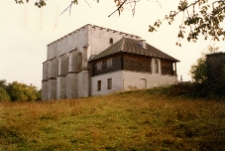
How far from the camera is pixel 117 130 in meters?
9.01

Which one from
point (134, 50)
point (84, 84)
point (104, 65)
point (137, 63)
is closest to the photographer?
point (137, 63)

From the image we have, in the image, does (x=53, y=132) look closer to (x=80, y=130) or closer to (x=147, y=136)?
(x=80, y=130)

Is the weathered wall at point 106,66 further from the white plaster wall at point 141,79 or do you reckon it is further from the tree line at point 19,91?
the tree line at point 19,91

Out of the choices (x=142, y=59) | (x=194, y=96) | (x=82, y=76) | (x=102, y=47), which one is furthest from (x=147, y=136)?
(x=102, y=47)

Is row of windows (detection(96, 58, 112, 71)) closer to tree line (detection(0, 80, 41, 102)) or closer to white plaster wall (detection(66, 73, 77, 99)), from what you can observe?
white plaster wall (detection(66, 73, 77, 99))

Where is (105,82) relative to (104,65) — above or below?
below

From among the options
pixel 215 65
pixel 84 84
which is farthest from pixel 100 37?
pixel 215 65

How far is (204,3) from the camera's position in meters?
8.68

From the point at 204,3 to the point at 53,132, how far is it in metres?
7.69

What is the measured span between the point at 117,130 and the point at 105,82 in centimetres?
2226

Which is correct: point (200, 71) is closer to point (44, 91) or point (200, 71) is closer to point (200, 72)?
point (200, 72)

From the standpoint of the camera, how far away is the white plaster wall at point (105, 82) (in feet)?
95.2

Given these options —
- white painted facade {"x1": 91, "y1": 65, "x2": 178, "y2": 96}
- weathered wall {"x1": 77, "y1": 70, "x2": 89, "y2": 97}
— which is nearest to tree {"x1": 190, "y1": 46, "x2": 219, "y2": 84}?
white painted facade {"x1": 91, "y1": 65, "x2": 178, "y2": 96}

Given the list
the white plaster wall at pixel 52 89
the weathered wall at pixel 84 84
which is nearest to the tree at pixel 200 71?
the weathered wall at pixel 84 84
